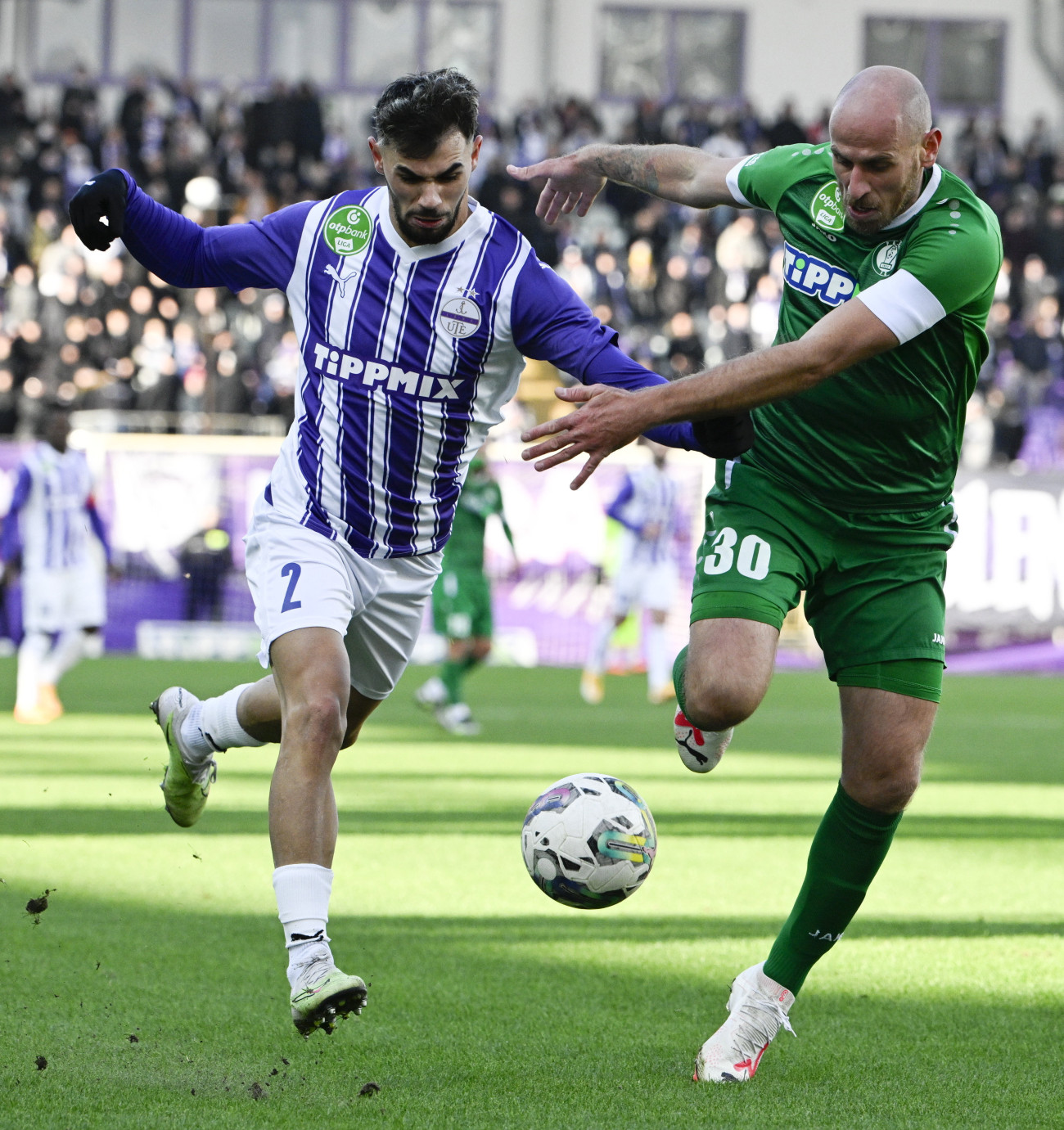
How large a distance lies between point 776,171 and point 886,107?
2.15 ft

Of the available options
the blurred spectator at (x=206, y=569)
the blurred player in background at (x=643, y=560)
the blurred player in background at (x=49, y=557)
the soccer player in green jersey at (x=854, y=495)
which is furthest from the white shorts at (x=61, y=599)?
the soccer player in green jersey at (x=854, y=495)

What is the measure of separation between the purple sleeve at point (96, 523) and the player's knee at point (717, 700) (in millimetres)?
9219

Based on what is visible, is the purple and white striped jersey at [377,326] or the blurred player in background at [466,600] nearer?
the purple and white striped jersey at [377,326]

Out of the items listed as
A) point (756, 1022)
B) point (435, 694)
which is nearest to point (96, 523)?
point (435, 694)

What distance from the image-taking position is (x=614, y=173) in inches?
187

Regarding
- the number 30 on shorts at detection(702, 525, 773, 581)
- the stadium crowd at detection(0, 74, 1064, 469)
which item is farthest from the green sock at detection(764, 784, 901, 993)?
the stadium crowd at detection(0, 74, 1064, 469)

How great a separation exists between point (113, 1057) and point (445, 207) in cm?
→ 226

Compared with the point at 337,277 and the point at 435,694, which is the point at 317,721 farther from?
the point at 435,694

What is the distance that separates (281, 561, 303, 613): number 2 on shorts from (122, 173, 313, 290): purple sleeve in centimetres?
78

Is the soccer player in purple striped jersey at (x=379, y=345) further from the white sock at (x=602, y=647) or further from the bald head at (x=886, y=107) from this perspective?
the white sock at (x=602, y=647)

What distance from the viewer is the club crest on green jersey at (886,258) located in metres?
4.01

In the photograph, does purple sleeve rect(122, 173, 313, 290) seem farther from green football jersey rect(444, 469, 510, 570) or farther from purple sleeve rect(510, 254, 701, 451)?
green football jersey rect(444, 469, 510, 570)

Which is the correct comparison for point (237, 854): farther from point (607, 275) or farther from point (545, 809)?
point (607, 275)

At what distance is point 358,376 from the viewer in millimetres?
4355
